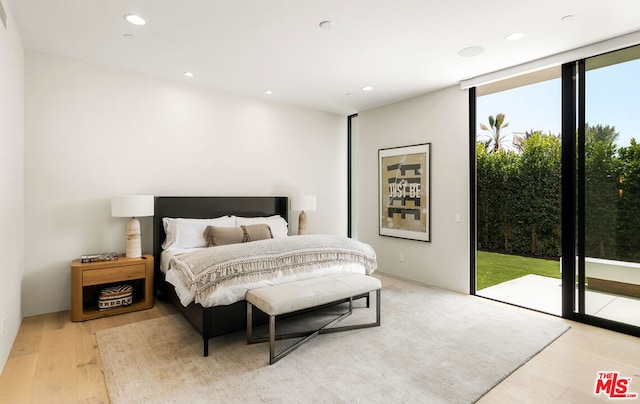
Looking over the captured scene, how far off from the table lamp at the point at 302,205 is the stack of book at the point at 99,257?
243 cm

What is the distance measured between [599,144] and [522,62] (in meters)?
1.18

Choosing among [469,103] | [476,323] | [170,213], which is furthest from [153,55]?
[476,323]

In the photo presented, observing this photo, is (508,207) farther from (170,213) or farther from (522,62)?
(170,213)

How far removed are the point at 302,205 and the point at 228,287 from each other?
2.44 m

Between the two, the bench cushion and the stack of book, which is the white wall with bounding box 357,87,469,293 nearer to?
the bench cushion

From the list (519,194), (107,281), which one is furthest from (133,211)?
(519,194)

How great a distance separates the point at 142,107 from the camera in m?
4.05

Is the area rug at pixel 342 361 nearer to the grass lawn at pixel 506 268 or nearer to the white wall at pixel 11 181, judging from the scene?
the white wall at pixel 11 181

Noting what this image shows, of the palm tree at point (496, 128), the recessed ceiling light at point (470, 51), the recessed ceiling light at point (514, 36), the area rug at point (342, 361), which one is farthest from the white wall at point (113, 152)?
the recessed ceiling light at point (514, 36)

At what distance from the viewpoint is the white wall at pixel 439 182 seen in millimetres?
4305

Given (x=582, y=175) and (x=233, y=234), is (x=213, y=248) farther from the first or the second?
(x=582, y=175)

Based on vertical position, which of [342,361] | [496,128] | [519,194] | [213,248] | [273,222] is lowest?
[342,361]

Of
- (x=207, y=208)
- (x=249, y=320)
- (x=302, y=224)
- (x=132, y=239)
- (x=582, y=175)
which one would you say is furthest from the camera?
(x=302, y=224)

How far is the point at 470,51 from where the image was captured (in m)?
3.31
